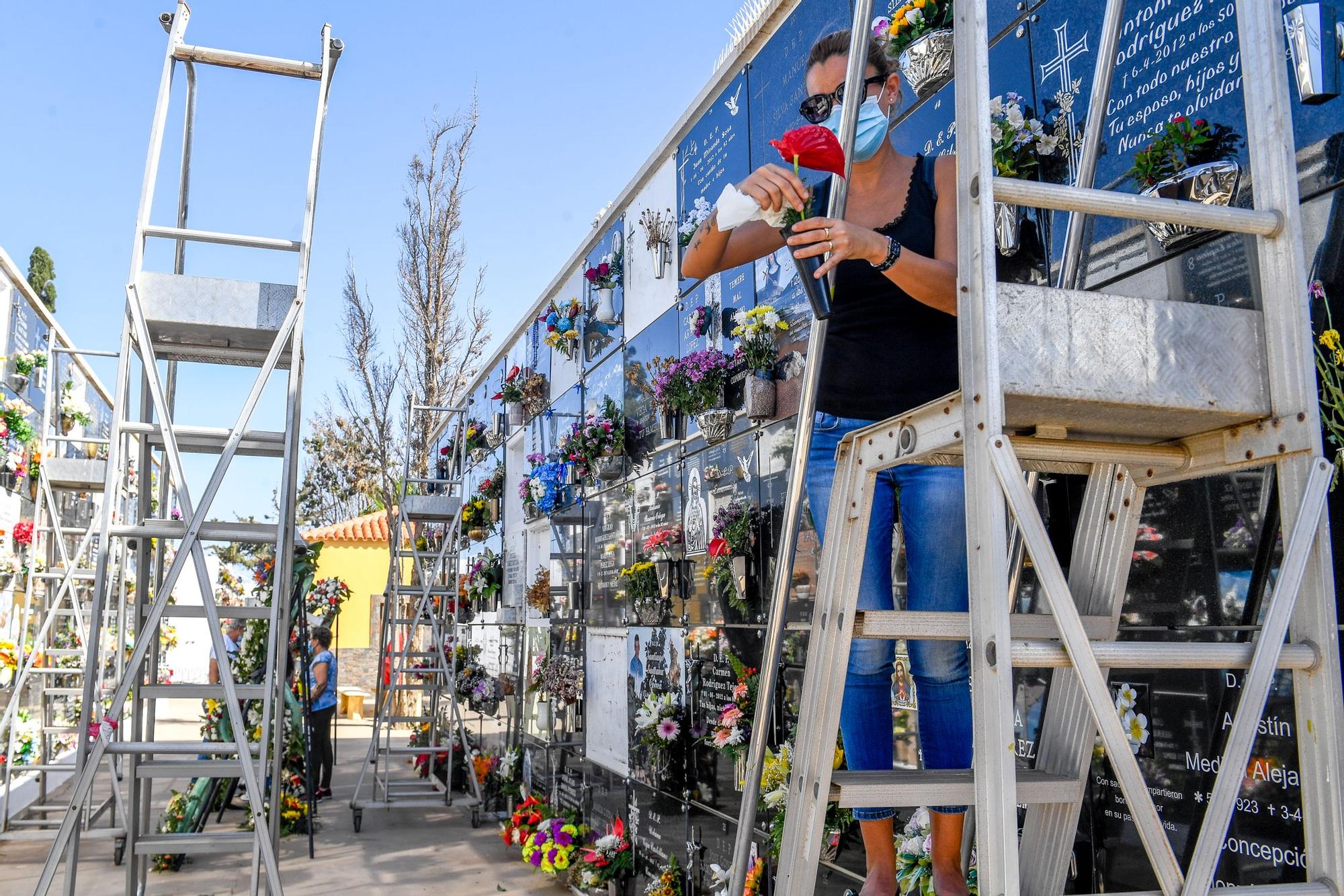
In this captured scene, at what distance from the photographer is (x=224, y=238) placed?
4.11 meters

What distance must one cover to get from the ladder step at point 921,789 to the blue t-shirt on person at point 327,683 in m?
8.99

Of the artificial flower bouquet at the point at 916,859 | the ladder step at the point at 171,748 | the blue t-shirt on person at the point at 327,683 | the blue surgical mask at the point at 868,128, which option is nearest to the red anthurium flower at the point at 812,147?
the blue surgical mask at the point at 868,128

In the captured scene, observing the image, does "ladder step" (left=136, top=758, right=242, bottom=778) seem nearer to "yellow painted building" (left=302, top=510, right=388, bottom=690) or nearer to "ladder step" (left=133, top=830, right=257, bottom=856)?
"ladder step" (left=133, top=830, right=257, bottom=856)

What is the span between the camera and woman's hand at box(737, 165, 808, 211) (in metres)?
1.75

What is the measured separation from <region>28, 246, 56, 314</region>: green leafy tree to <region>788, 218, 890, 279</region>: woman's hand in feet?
48.5

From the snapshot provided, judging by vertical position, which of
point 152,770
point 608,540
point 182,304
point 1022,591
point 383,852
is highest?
point 182,304

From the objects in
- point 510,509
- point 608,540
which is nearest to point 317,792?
point 510,509

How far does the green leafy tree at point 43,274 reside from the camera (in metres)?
14.2

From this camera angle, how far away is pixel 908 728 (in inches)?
136

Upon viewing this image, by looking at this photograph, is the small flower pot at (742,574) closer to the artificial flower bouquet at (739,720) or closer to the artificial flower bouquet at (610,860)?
the artificial flower bouquet at (739,720)

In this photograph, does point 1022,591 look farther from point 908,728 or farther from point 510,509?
point 510,509

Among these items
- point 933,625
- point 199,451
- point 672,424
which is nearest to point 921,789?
point 933,625

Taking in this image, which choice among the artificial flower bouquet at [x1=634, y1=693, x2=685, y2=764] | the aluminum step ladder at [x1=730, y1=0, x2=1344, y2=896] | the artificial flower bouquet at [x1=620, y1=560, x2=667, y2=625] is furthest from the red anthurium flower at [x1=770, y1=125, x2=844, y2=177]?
the artificial flower bouquet at [x1=620, y1=560, x2=667, y2=625]

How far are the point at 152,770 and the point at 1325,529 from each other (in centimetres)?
400
